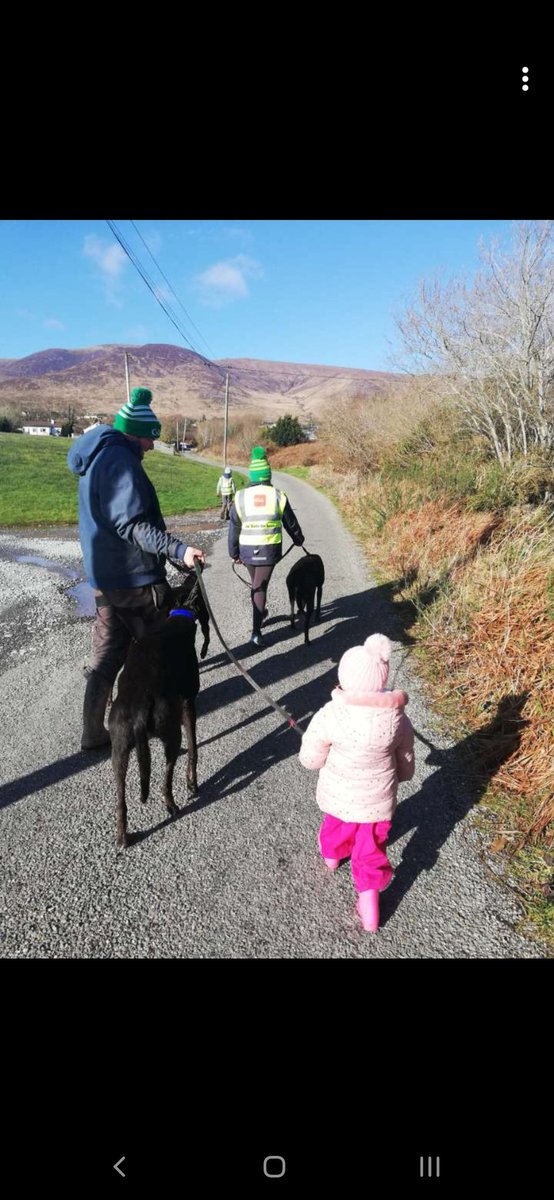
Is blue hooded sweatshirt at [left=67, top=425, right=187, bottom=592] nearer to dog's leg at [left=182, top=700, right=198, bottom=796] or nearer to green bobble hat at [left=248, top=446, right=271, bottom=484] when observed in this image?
dog's leg at [left=182, top=700, right=198, bottom=796]

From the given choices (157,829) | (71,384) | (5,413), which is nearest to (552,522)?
(157,829)

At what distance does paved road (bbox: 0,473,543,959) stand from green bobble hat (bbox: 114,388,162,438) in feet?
7.01

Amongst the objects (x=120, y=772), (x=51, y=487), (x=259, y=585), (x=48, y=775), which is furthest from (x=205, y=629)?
(x=51, y=487)

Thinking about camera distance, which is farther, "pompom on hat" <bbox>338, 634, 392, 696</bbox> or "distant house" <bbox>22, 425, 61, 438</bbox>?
"distant house" <bbox>22, 425, 61, 438</bbox>

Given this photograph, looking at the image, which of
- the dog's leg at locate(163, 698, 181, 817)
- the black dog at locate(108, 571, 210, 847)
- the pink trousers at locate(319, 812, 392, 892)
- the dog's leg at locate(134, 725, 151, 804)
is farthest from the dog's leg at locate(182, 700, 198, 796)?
the pink trousers at locate(319, 812, 392, 892)

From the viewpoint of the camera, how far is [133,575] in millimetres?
3404

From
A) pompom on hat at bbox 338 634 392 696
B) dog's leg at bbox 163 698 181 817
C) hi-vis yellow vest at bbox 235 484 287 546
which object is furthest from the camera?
hi-vis yellow vest at bbox 235 484 287 546

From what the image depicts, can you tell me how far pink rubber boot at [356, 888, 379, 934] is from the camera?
7.59 ft

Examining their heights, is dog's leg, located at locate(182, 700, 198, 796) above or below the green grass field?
below

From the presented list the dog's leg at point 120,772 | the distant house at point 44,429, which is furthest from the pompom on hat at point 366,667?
the distant house at point 44,429

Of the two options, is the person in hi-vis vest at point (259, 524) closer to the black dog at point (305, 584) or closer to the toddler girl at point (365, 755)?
the black dog at point (305, 584)

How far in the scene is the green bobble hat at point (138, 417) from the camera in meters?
3.26
